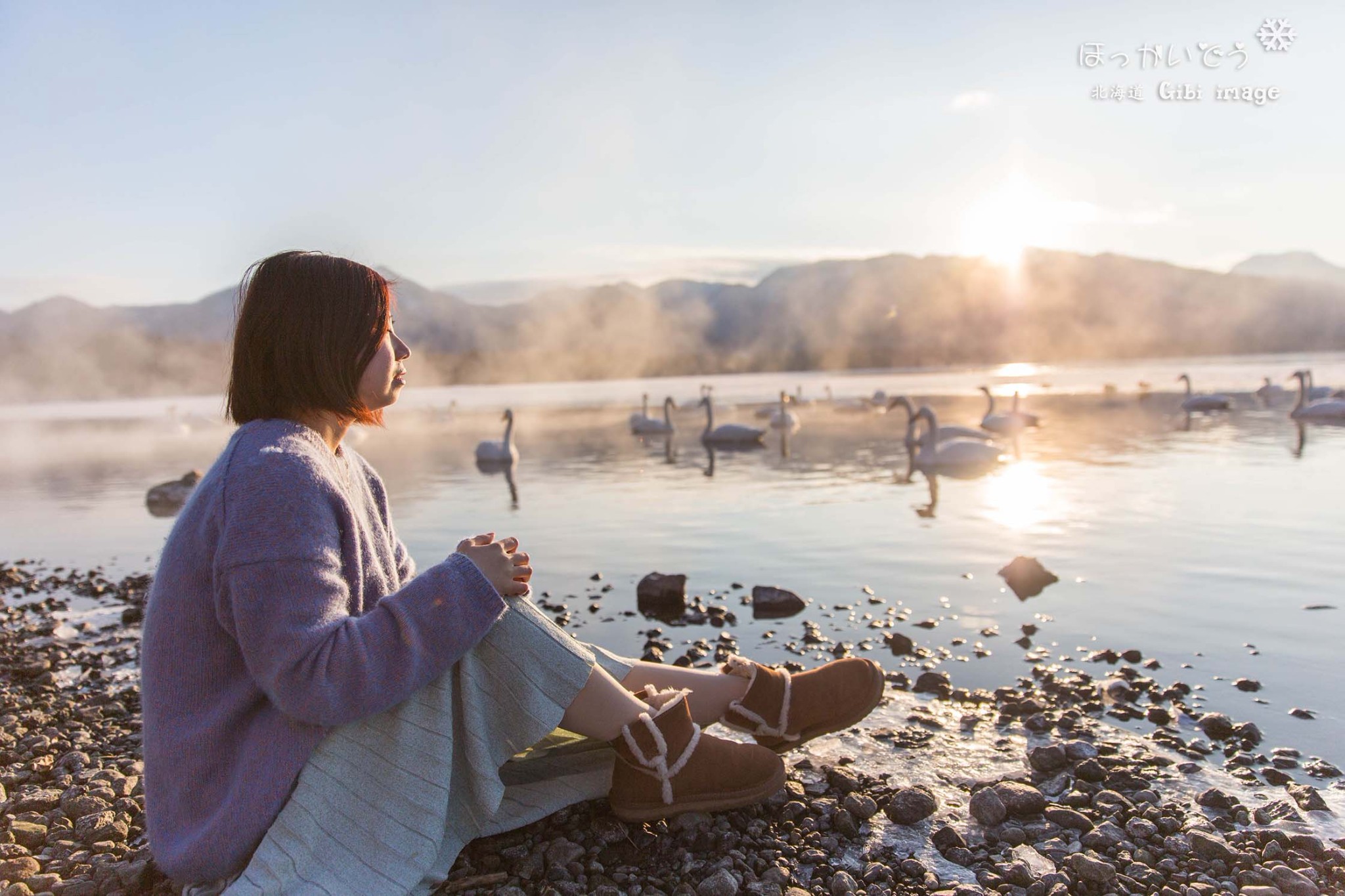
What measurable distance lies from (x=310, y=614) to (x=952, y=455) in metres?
15.3

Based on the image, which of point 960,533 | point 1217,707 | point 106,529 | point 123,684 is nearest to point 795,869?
point 1217,707

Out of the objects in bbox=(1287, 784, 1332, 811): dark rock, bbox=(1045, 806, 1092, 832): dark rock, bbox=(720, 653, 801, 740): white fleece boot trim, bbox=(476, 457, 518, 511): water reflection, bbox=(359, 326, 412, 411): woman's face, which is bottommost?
bbox=(1287, 784, 1332, 811): dark rock

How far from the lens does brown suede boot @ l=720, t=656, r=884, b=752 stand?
384cm

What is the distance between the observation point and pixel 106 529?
12.3 meters

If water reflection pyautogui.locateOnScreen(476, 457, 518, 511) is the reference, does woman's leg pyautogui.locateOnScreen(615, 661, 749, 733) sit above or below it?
above

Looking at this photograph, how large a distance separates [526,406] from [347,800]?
134 ft

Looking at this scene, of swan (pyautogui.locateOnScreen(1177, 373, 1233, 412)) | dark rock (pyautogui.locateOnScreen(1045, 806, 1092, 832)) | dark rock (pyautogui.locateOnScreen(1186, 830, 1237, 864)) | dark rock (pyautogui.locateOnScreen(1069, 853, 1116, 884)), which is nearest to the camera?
dark rock (pyautogui.locateOnScreen(1069, 853, 1116, 884))

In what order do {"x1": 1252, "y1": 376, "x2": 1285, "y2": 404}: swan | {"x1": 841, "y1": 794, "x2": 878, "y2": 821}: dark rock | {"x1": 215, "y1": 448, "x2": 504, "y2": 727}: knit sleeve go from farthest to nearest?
1. {"x1": 1252, "y1": 376, "x2": 1285, "y2": 404}: swan
2. {"x1": 841, "y1": 794, "x2": 878, "y2": 821}: dark rock
3. {"x1": 215, "y1": 448, "x2": 504, "y2": 727}: knit sleeve

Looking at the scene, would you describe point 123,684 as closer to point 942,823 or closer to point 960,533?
→ point 942,823

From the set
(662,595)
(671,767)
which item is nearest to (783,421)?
(662,595)

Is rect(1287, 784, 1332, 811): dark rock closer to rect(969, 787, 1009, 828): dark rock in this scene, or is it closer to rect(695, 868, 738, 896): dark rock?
rect(969, 787, 1009, 828): dark rock

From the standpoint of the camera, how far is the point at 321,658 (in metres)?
2.50

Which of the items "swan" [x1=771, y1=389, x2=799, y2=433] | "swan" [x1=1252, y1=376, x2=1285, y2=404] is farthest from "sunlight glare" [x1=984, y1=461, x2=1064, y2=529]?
"swan" [x1=1252, y1=376, x2=1285, y2=404]

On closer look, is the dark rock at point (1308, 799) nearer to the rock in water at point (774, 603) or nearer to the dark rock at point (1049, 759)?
the dark rock at point (1049, 759)
